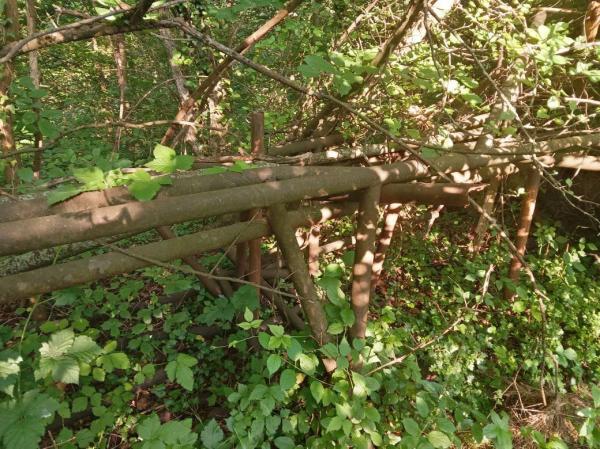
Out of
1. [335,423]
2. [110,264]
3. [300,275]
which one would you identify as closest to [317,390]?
[335,423]

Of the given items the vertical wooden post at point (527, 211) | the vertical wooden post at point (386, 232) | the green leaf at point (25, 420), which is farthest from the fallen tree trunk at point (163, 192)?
the vertical wooden post at point (527, 211)

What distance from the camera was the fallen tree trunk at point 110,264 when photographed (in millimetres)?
1333

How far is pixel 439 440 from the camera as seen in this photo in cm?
190

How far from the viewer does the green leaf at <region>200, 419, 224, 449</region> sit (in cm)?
215

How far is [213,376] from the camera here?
3.28m

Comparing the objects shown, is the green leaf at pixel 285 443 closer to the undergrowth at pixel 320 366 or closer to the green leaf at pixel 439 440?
the undergrowth at pixel 320 366

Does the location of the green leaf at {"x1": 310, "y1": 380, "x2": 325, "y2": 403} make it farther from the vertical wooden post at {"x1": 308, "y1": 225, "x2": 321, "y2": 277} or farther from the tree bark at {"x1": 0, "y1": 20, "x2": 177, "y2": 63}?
the tree bark at {"x1": 0, "y1": 20, "x2": 177, "y2": 63}

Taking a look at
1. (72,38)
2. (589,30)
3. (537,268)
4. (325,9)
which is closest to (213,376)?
(72,38)

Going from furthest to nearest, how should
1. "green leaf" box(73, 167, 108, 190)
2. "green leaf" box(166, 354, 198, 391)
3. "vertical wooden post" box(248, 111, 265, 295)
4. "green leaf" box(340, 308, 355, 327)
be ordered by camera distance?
"vertical wooden post" box(248, 111, 265, 295) → "green leaf" box(340, 308, 355, 327) → "green leaf" box(166, 354, 198, 391) → "green leaf" box(73, 167, 108, 190)

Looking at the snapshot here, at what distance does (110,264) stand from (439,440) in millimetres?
1901

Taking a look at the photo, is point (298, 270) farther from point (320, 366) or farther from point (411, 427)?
point (411, 427)

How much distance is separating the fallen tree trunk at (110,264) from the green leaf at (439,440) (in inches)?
57.3

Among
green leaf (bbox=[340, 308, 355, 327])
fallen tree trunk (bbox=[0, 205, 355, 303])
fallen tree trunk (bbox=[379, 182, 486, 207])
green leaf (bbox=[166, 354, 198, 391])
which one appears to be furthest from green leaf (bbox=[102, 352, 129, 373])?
fallen tree trunk (bbox=[379, 182, 486, 207])

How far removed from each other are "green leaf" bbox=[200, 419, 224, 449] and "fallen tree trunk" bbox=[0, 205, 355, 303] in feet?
4.02
